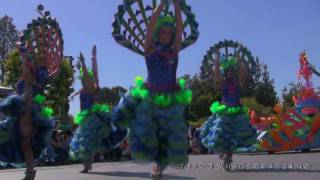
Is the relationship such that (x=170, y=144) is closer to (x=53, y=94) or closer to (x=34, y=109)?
(x=34, y=109)

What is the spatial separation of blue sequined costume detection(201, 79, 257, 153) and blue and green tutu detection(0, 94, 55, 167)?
392cm

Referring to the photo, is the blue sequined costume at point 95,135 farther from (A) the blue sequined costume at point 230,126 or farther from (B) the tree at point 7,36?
(B) the tree at point 7,36

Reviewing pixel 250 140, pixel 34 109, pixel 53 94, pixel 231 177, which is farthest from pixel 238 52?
pixel 53 94

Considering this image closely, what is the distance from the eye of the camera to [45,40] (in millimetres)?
9461

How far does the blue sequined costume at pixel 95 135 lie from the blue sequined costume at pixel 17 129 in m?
2.97

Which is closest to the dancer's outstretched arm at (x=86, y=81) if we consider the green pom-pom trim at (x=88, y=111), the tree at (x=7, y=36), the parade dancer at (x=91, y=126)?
the parade dancer at (x=91, y=126)

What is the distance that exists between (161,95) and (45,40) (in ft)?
12.3

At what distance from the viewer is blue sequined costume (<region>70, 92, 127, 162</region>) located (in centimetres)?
1115

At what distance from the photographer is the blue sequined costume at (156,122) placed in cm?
636

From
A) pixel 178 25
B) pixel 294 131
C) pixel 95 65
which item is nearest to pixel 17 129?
pixel 178 25

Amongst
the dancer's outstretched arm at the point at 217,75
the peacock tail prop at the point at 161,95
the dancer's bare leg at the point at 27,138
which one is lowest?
the dancer's bare leg at the point at 27,138

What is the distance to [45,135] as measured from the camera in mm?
8039

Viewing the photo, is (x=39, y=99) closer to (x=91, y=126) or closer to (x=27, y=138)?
(x=27, y=138)

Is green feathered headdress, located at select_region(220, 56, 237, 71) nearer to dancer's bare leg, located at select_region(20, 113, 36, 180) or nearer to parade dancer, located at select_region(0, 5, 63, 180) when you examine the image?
parade dancer, located at select_region(0, 5, 63, 180)
